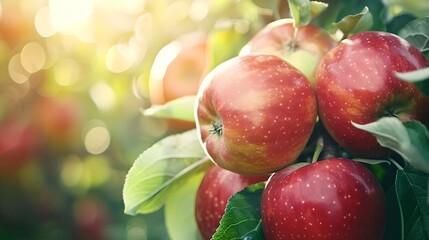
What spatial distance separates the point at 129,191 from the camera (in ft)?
3.10

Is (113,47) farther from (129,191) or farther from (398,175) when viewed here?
(398,175)

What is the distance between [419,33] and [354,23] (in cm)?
9

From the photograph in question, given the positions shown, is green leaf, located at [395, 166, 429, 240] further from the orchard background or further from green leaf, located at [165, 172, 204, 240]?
the orchard background

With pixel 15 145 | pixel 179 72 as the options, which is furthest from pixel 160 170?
pixel 15 145

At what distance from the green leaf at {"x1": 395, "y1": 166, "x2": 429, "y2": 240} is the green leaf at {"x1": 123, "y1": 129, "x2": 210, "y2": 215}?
0.34 meters

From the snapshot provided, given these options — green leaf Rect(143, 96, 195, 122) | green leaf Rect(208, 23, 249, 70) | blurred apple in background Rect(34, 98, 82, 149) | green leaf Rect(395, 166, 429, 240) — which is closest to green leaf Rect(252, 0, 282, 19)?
green leaf Rect(208, 23, 249, 70)

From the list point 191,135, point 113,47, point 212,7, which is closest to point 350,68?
point 191,135

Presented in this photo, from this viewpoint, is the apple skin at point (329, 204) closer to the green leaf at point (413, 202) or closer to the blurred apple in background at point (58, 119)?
the green leaf at point (413, 202)

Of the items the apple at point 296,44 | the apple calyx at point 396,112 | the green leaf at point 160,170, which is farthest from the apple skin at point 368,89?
the green leaf at point 160,170

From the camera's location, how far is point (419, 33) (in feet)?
2.87

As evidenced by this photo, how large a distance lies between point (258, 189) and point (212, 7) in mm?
736

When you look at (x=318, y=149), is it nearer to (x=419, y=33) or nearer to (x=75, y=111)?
(x=419, y=33)

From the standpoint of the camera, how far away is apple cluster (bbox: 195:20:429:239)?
2.48 feet

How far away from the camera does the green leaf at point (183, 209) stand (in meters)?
1.04
